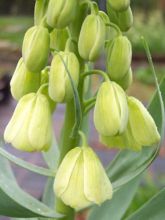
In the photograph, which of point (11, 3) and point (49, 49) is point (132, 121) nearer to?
point (49, 49)

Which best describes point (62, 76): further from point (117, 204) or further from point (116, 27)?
point (117, 204)

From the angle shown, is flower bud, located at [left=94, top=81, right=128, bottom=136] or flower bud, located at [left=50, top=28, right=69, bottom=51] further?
flower bud, located at [left=50, top=28, right=69, bottom=51]

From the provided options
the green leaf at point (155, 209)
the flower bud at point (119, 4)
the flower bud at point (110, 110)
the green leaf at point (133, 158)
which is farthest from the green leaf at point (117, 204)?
the flower bud at point (119, 4)

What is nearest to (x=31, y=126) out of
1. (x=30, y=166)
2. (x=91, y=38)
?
(x=30, y=166)

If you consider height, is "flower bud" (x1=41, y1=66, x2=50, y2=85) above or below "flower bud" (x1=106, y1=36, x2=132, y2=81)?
below

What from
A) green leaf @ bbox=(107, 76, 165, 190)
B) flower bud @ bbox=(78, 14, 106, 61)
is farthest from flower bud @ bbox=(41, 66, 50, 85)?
green leaf @ bbox=(107, 76, 165, 190)

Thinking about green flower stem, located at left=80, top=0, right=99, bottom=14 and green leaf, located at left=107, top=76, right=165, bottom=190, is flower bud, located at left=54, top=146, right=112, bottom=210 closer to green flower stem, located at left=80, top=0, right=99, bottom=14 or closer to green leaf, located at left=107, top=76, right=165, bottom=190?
green leaf, located at left=107, top=76, right=165, bottom=190

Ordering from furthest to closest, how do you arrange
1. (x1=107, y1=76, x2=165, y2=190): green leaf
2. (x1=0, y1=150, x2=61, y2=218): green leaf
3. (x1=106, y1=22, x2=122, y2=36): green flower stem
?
1. (x1=107, y1=76, x2=165, y2=190): green leaf
2. (x1=106, y1=22, x2=122, y2=36): green flower stem
3. (x1=0, y1=150, x2=61, y2=218): green leaf

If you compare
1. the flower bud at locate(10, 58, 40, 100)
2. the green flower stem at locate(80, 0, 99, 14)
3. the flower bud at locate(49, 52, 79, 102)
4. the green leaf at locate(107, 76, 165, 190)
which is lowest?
the green leaf at locate(107, 76, 165, 190)
